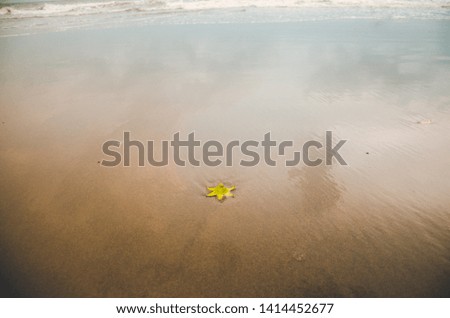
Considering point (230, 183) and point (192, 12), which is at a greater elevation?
point (192, 12)

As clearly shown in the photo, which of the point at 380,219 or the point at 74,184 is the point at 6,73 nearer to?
the point at 74,184

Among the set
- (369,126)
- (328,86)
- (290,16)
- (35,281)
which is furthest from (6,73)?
(290,16)

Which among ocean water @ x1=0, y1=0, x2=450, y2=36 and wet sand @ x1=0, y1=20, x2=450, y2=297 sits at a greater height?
ocean water @ x1=0, y1=0, x2=450, y2=36

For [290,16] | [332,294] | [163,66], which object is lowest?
[332,294]

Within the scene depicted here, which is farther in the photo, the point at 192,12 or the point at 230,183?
the point at 192,12

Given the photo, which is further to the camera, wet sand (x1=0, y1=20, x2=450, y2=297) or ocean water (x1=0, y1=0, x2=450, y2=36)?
ocean water (x1=0, y1=0, x2=450, y2=36)
